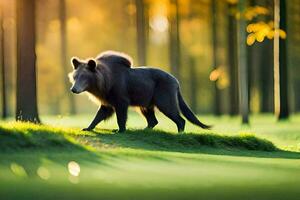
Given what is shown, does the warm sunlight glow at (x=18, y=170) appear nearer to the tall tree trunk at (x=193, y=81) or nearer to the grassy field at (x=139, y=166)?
the grassy field at (x=139, y=166)

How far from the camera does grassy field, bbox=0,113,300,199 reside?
972 centimetres

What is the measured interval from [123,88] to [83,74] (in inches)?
47.6

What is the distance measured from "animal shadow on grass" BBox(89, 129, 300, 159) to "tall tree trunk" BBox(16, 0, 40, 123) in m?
3.27

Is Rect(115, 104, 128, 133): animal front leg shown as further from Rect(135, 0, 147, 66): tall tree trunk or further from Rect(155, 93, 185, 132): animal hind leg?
Rect(135, 0, 147, 66): tall tree trunk

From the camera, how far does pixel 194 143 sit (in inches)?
663

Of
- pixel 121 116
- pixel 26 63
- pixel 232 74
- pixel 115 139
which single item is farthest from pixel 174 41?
pixel 115 139

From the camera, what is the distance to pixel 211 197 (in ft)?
30.8

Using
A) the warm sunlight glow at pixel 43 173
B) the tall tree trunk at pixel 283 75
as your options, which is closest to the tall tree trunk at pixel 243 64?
the tall tree trunk at pixel 283 75

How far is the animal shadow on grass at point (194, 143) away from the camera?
51.9 ft

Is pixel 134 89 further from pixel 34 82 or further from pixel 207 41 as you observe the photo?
pixel 207 41

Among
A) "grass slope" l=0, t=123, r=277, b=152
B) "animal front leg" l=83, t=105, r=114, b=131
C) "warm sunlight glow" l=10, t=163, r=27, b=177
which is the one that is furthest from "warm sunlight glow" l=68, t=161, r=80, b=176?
"animal front leg" l=83, t=105, r=114, b=131

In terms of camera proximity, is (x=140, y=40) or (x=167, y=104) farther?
(x=140, y=40)

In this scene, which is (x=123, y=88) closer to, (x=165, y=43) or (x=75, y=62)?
(x=75, y=62)

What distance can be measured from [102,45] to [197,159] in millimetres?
43001
